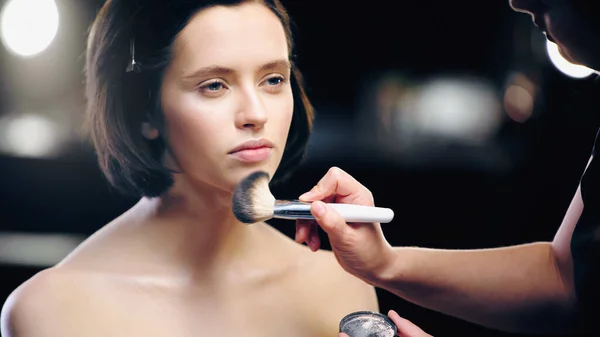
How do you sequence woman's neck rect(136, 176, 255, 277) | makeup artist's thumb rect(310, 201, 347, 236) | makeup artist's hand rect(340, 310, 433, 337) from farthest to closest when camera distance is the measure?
1. woman's neck rect(136, 176, 255, 277)
2. makeup artist's hand rect(340, 310, 433, 337)
3. makeup artist's thumb rect(310, 201, 347, 236)

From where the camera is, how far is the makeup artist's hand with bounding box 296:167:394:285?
0.81 meters

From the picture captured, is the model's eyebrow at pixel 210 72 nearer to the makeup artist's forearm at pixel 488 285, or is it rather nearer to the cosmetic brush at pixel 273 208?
the cosmetic brush at pixel 273 208

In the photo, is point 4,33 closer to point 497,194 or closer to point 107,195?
point 107,195

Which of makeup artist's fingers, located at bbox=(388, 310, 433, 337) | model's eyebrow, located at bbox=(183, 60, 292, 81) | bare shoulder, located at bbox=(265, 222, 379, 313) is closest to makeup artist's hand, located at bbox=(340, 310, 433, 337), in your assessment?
makeup artist's fingers, located at bbox=(388, 310, 433, 337)

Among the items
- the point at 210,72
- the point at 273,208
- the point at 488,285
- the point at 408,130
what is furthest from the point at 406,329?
the point at 210,72

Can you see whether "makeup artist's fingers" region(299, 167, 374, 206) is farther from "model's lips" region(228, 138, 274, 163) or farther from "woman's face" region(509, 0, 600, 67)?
"woman's face" region(509, 0, 600, 67)

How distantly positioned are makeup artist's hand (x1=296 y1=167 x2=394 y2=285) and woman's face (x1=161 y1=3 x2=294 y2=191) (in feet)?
0.37

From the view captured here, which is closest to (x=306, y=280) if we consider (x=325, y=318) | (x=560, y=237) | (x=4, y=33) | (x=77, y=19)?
(x=325, y=318)

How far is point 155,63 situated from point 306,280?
470 mm

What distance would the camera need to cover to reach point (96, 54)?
0.94 metres

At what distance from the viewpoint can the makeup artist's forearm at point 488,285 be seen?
91 cm

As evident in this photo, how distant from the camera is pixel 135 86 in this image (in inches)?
35.5

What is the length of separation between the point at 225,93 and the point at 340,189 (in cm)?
23

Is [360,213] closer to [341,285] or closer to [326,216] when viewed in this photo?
[326,216]
